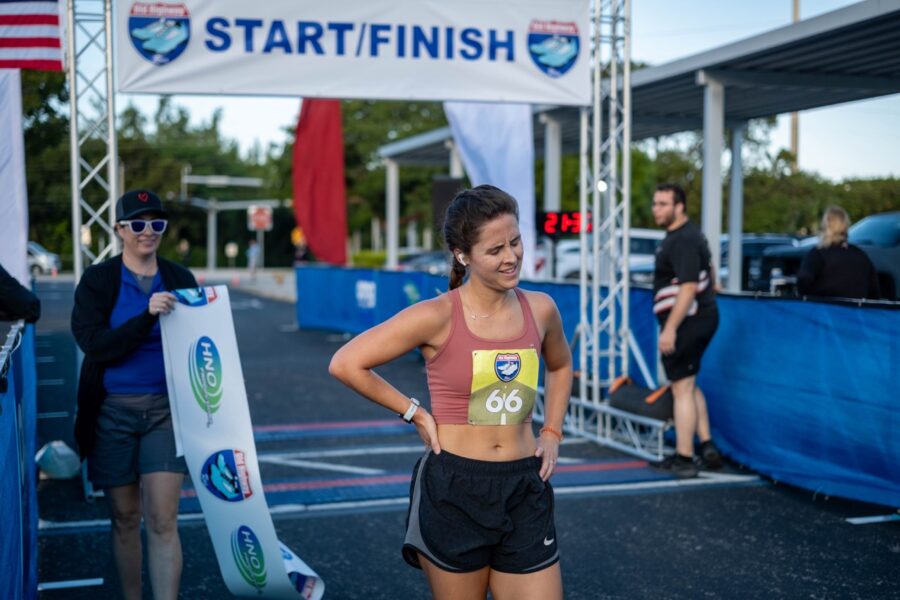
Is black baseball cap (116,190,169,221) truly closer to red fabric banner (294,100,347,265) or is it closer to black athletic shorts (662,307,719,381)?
black athletic shorts (662,307,719,381)

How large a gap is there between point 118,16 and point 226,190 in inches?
2790

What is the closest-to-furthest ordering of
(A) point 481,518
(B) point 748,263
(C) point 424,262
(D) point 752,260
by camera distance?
(A) point 481,518
(D) point 752,260
(B) point 748,263
(C) point 424,262

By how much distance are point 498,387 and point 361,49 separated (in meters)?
5.39

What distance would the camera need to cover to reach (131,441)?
425cm

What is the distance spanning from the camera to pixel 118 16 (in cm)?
733

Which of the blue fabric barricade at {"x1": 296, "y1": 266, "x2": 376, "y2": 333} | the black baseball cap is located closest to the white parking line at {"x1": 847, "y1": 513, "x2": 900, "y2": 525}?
the black baseball cap

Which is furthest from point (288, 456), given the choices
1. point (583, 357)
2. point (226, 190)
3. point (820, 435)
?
point (226, 190)

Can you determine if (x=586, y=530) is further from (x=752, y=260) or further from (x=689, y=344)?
(x=752, y=260)

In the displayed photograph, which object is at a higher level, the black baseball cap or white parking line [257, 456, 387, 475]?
the black baseball cap

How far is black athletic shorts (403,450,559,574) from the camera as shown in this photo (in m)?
3.04

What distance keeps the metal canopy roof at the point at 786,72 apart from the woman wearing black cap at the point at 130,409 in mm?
7780

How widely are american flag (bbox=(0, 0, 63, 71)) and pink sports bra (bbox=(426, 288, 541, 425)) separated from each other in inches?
196

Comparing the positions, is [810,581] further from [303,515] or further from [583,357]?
[583,357]

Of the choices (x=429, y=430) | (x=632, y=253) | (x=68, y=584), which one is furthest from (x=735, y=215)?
(x=429, y=430)
